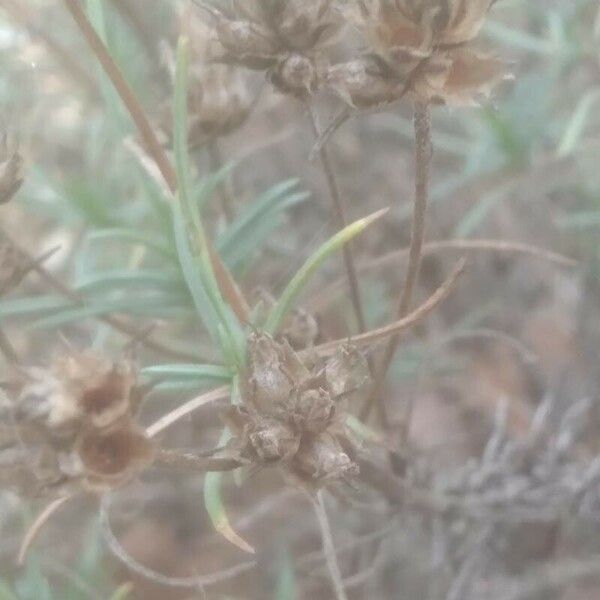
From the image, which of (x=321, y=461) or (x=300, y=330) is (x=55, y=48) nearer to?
(x=300, y=330)

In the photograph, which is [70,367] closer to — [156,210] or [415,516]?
[156,210]

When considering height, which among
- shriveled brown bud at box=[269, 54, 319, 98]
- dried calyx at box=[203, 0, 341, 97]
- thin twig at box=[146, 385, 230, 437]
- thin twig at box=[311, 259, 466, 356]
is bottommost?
thin twig at box=[146, 385, 230, 437]

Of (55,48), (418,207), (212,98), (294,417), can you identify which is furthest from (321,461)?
(55,48)

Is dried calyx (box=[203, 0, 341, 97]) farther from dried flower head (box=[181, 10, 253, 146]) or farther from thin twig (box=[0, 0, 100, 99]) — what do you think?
thin twig (box=[0, 0, 100, 99])

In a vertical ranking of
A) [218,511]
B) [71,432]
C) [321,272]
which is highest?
[71,432]

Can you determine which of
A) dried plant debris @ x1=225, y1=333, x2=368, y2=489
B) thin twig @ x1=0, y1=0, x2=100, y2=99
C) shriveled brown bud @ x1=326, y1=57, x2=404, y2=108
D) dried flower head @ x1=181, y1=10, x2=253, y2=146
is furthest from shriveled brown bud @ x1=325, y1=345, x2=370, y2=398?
thin twig @ x1=0, y1=0, x2=100, y2=99

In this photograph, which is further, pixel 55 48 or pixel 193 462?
pixel 55 48

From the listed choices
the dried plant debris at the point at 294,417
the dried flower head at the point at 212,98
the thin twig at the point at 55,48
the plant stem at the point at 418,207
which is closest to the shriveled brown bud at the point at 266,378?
the dried plant debris at the point at 294,417
